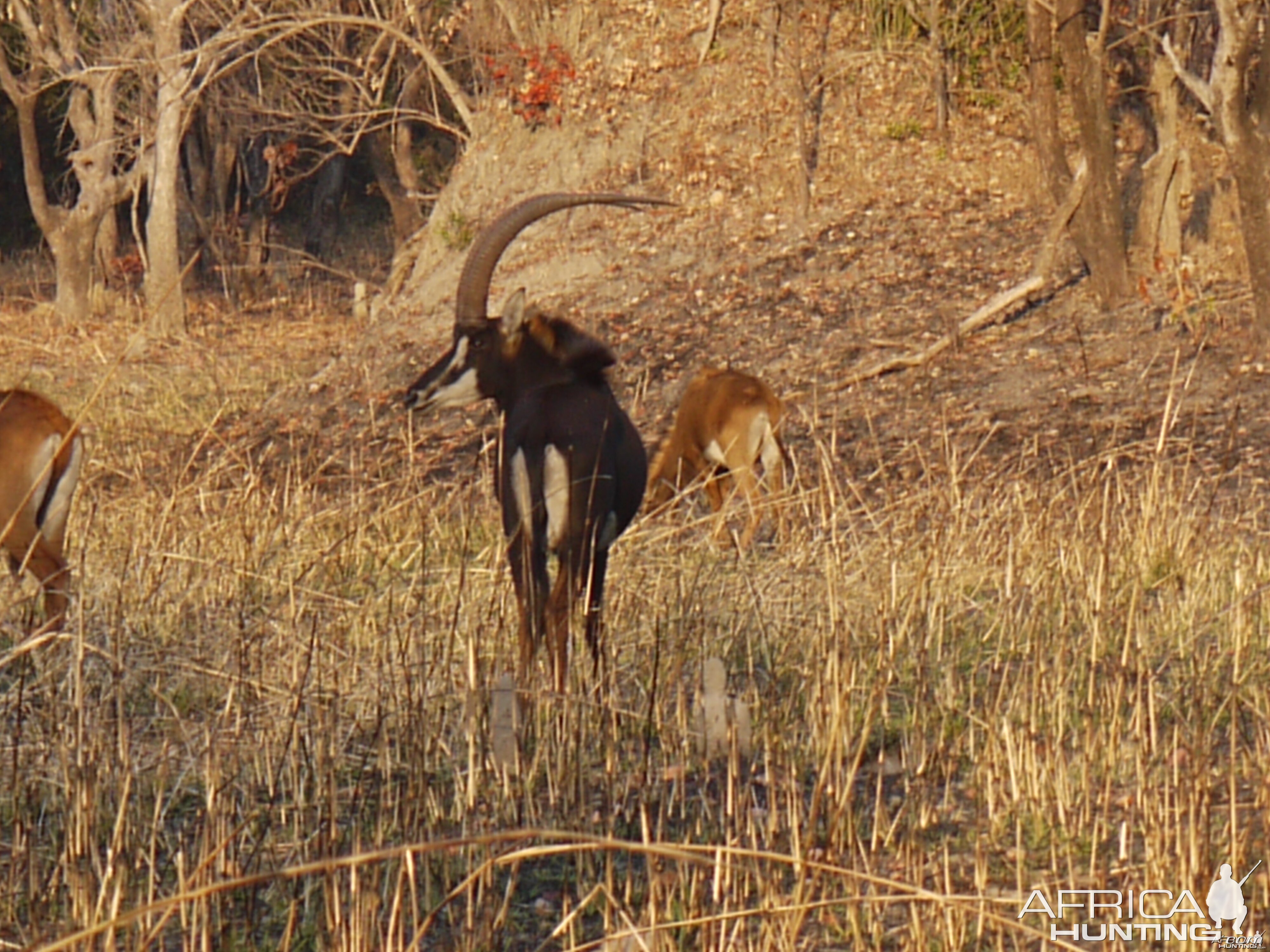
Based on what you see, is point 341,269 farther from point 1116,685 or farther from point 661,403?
point 1116,685

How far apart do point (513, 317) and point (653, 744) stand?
2.06m

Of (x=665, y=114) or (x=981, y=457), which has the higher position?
(x=665, y=114)

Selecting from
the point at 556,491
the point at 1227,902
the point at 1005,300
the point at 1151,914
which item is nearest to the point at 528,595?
the point at 556,491

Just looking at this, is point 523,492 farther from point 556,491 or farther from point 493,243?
point 493,243

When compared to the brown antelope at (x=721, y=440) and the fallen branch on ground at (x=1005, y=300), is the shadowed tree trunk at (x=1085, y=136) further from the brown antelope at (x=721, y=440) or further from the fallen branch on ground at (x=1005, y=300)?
the brown antelope at (x=721, y=440)

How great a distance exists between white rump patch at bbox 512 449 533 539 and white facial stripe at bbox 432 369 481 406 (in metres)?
0.83

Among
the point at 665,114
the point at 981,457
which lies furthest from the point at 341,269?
the point at 981,457

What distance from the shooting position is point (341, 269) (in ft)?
105

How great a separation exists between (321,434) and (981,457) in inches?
226

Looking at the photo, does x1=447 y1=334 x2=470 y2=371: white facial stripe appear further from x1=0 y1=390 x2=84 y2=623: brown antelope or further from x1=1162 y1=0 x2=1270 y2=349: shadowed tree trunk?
x1=1162 y1=0 x2=1270 y2=349: shadowed tree trunk

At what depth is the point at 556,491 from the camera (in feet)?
19.7

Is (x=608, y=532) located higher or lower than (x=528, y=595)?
higher

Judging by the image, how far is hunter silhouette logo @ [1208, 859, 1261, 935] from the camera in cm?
358

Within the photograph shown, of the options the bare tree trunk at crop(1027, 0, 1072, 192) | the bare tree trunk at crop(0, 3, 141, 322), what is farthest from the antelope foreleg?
the bare tree trunk at crop(0, 3, 141, 322)
